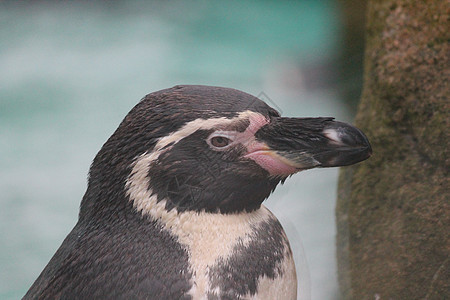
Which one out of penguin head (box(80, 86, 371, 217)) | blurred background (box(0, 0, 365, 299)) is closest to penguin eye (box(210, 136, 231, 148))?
penguin head (box(80, 86, 371, 217))

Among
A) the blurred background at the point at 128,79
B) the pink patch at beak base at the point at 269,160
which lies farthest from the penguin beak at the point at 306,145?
the blurred background at the point at 128,79

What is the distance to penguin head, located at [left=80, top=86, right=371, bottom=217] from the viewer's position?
2047 mm

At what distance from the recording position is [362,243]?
9.35ft

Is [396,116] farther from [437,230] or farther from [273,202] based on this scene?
[273,202]

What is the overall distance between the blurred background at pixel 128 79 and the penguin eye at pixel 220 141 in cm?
71

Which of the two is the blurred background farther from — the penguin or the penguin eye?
the penguin eye

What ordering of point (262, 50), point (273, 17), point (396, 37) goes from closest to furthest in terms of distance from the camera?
point (396, 37)
point (262, 50)
point (273, 17)

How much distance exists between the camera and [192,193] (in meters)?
2.09

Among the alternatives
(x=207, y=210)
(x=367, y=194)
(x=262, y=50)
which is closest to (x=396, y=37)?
(x=367, y=194)

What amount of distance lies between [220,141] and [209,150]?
5cm

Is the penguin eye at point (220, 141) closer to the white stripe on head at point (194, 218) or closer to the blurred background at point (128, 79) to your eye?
the white stripe on head at point (194, 218)

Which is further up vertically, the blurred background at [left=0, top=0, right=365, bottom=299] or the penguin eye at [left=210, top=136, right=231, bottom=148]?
the penguin eye at [left=210, top=136, right=231, bottom=148]

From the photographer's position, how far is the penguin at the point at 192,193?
6.63ft

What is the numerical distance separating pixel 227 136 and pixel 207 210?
0.82 feet
